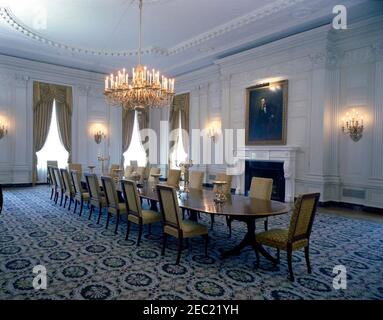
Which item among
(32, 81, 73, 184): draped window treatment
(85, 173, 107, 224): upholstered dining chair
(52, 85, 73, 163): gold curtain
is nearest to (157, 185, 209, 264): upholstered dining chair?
(85, 173, 107, 224): upholstered dining chair

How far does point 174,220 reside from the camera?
10.5 feet

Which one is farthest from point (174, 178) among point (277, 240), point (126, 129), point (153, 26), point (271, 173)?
point (126, 129)

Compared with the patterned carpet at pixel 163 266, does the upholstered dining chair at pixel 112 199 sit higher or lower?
higher

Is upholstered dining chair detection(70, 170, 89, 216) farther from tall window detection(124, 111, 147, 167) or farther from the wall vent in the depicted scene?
tall window detection(124, 111, 147, 167)

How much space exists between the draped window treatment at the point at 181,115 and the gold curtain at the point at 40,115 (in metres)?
4.15

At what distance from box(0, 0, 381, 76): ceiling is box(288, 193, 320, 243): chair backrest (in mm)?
4165

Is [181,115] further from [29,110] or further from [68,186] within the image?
[68,186]

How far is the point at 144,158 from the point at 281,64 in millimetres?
6676

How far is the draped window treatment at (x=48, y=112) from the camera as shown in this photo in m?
9.10

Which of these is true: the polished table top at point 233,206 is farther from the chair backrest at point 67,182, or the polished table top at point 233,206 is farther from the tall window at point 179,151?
the tall window at point 179,151

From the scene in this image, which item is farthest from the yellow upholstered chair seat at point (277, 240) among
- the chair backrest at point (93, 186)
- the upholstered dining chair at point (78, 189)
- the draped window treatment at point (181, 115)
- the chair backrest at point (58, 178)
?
the draped window treatment at point (181, 115)

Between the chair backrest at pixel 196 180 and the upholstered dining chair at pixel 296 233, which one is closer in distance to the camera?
the upholstered dining chair at pixel 296 233

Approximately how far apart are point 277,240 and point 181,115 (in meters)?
7.88

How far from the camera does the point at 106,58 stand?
8.62m
